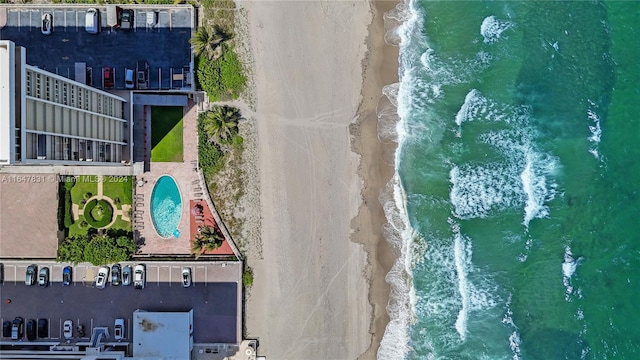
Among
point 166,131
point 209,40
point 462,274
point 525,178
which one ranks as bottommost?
point 462,274

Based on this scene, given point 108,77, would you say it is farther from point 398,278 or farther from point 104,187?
point 398,278

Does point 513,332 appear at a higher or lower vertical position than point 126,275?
lower

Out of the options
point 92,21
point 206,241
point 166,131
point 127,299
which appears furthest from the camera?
point 127,299

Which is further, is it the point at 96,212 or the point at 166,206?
the point at 166,206

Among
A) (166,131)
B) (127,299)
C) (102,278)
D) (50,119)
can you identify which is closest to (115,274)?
(102,278)

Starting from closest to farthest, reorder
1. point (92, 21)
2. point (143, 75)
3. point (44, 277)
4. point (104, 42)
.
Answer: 1. point (92, 21)
2. point (143, 75)
3. point (104, 42)
4. point (44, 277)

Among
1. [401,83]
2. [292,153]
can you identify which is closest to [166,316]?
[292,153]

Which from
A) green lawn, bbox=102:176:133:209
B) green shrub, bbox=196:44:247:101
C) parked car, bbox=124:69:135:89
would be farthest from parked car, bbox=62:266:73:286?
green shrub, bbox=196:44:247:101

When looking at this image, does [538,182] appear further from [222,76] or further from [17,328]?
[17,328]

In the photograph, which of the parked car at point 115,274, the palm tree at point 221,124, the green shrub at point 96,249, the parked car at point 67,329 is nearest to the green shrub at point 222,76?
the palm tree at point 221,124
